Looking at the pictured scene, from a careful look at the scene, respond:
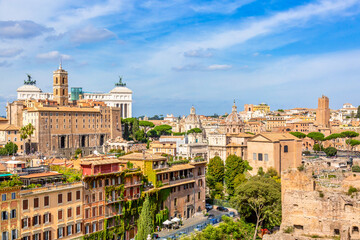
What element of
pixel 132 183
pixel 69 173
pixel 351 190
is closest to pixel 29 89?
pixel 132 183

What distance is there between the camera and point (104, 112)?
99.8 metres

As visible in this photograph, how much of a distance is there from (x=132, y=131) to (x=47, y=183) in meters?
77.9

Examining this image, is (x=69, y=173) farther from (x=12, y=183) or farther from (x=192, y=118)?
(x=192, y=118)

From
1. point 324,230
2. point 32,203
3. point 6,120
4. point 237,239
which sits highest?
point 6,120

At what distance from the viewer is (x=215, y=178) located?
6200 cm

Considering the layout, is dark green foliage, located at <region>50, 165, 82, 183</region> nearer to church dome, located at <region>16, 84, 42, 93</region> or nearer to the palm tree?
the palm tree

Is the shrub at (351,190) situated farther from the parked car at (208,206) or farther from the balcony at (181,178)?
the parked car at (208,206)

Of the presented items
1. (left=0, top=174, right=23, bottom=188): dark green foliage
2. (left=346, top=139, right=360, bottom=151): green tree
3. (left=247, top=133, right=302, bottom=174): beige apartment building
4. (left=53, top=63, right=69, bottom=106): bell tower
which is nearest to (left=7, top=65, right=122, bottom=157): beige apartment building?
(left=53, top=63, right=69, bottom=106): bell tower

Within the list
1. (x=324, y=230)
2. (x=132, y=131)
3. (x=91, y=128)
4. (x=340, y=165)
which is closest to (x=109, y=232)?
(x=324, y=230)

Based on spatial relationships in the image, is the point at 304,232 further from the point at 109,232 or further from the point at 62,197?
the point at 62,197

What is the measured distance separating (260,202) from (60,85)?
68547mm

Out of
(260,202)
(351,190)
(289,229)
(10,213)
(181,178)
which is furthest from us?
(181,178)

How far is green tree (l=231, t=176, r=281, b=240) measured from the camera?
138ft

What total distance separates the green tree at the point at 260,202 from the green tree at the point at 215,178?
499 inches
